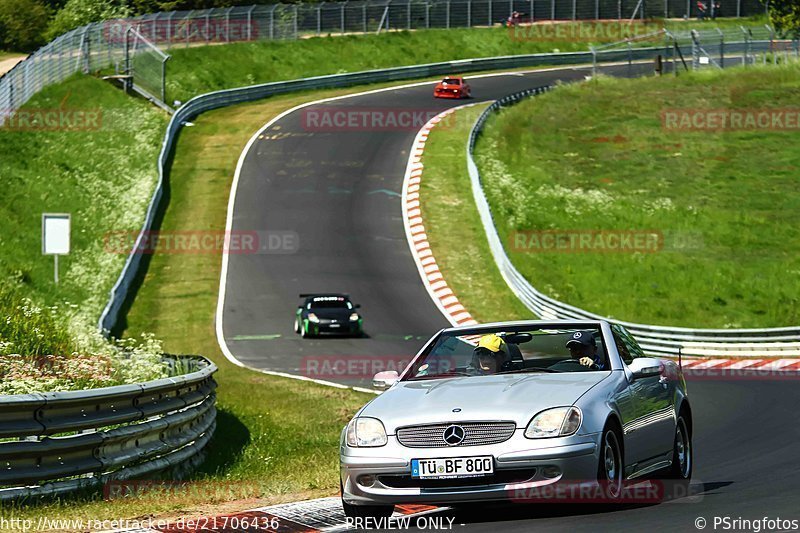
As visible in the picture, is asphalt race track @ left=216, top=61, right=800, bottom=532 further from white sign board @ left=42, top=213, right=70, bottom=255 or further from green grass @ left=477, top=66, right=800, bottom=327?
white sign board @ left=42, top=213, right=70, bottom=255

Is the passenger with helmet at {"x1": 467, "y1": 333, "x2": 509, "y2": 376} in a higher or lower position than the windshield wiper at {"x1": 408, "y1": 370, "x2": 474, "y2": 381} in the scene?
higher

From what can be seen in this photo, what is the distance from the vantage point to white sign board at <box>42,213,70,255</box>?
32.4 meters

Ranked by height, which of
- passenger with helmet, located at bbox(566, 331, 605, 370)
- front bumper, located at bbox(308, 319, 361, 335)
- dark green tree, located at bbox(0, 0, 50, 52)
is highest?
dark green tree, located at bbox(0, 0, 50, 52)

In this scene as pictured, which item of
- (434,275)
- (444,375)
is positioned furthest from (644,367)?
(434,275)

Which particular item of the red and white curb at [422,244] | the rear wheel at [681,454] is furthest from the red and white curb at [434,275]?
the rear wheel at [681,454]

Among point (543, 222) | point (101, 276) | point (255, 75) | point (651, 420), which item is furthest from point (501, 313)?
point (255, 75)

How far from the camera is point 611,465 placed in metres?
9.57

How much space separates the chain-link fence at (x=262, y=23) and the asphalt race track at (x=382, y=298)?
881 centimetres

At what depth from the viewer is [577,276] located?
39.6m

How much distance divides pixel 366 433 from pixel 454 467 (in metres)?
0.79

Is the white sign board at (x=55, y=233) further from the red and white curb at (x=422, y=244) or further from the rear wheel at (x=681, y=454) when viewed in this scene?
the rear wheel at (x=681, y=454)

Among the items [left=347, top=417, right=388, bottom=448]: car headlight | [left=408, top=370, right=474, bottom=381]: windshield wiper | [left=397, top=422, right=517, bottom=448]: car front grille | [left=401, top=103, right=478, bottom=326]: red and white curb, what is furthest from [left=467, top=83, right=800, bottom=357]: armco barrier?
[left=397, top=422, right=517, bottom=448]: car front grille

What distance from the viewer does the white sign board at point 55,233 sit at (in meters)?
32.4

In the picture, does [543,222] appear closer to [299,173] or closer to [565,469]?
[299,173]
